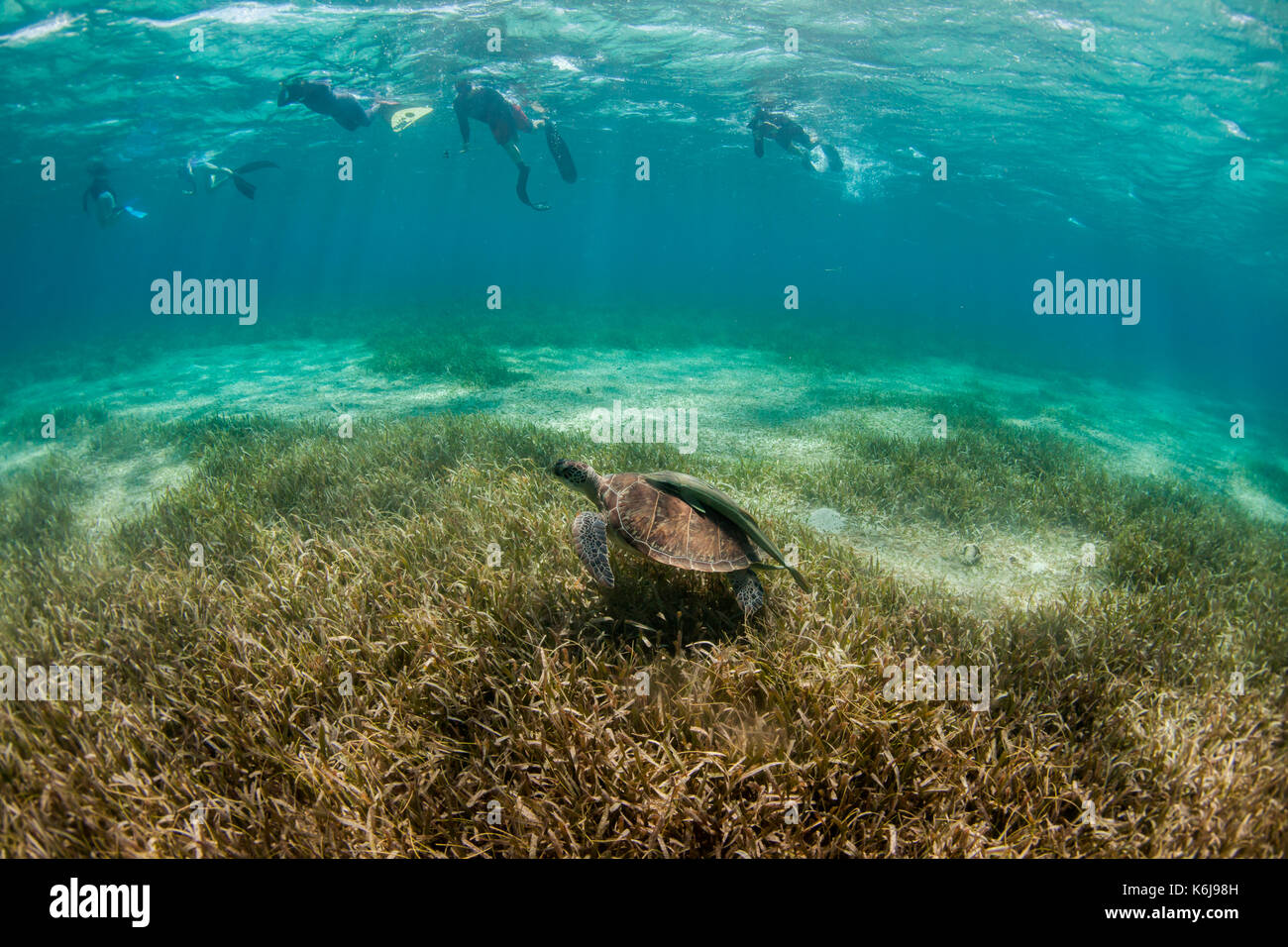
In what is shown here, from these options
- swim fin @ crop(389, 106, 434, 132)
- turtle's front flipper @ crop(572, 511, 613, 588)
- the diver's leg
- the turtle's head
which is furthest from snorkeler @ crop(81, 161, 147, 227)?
turtle's front flipper @ crop(572, 511, 613, 588)

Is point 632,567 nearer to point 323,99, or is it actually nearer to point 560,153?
point 560,153

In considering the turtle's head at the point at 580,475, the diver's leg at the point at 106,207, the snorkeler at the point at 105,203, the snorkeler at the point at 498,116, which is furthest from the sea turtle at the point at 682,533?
the diver's leg at the point at 106,207

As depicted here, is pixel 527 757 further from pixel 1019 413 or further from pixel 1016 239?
pixel 1016 239

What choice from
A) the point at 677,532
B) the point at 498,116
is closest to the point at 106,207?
the point at 498,116

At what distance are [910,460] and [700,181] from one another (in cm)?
5595

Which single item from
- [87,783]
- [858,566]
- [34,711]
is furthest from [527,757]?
[858,566]

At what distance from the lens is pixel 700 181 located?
55.5 meters

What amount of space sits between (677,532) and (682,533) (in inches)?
1.4

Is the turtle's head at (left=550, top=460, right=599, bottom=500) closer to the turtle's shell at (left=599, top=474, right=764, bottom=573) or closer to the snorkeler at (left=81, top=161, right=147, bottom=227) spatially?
the turtle's shell at (left=599, top=474, right=764, bottom=573)

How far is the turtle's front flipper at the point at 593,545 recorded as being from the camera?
352 cm

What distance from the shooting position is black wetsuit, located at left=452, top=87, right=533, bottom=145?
1459cm

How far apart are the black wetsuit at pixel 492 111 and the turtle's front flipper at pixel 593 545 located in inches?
572

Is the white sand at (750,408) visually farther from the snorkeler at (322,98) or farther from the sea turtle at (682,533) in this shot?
the snorkeler at (322,98)

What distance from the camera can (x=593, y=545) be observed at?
144 inches
